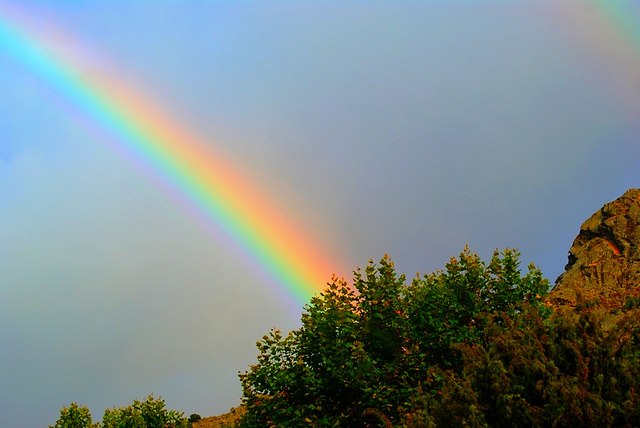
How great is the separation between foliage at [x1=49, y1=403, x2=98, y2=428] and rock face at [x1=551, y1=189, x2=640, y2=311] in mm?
50355

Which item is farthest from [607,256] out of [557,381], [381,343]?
[557,381]

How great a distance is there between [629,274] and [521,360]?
70.2 metres

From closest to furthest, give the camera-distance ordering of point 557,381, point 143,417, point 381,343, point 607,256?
point 557,381 → point 381,343 → point 143,417 → point 607,256

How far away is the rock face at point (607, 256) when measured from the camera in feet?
243

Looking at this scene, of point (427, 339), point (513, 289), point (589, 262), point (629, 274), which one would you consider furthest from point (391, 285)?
point (589, 262)

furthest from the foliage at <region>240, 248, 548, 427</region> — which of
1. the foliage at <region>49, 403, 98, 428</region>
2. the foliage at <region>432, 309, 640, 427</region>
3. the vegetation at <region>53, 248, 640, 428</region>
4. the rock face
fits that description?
the rock face

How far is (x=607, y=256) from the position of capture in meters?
83.6

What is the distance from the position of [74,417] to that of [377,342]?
3131 cm

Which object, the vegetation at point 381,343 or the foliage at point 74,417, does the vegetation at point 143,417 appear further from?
the vegetation at point 381,343

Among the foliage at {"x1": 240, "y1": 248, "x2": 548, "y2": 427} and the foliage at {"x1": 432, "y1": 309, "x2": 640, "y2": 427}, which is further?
the foliage at {"x1": 240, "y1": 248, "x2": 548, "y2": 427}

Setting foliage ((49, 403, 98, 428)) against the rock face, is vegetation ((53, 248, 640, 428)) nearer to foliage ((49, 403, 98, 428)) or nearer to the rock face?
foliage ((49, 403, 98, 428))

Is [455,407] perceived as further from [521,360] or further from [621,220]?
[621,220]

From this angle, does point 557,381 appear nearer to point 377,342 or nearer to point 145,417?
point 377,342

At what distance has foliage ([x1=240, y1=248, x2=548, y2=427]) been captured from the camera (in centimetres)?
3117
